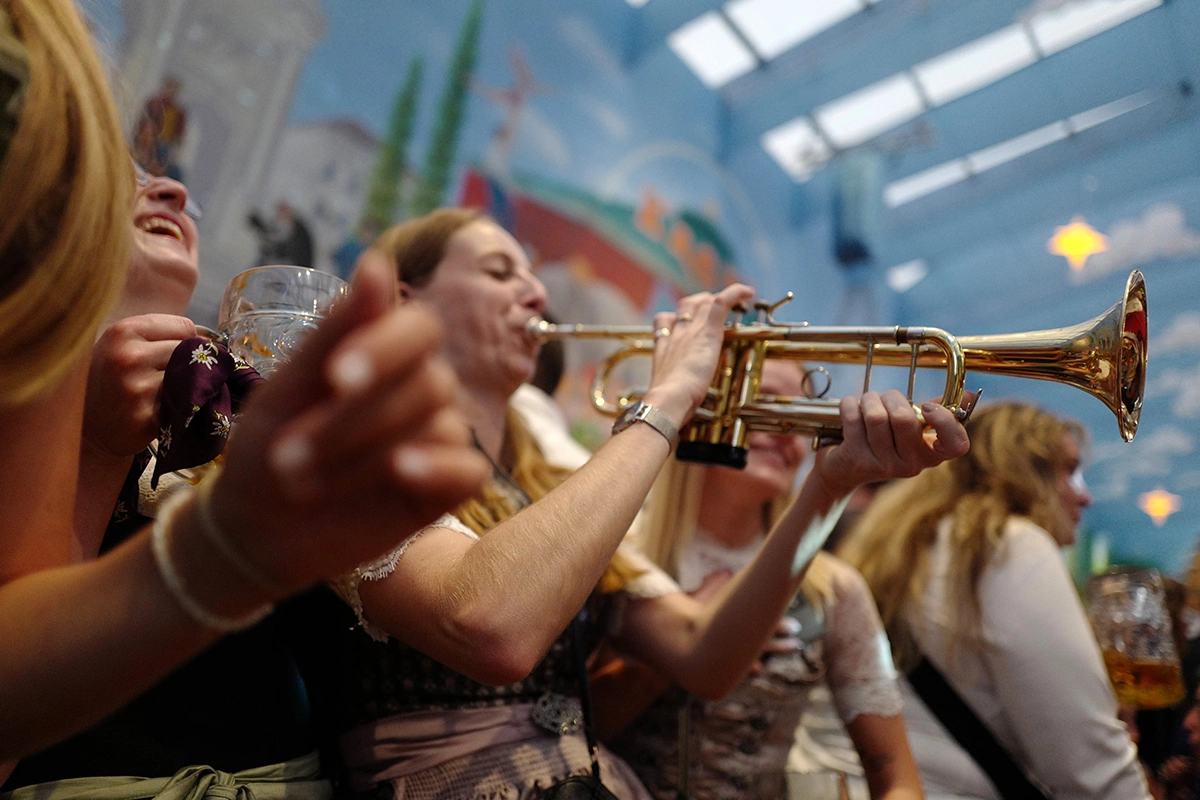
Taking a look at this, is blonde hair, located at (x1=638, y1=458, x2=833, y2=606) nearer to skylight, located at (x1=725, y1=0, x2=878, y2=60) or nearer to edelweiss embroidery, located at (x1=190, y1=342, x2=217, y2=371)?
edelweiss embroidery, located at (x1=190, y1=342, x2=217, y2=371)

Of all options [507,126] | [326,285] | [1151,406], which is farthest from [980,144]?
[326,285]

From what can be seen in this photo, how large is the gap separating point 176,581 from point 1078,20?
5.00 meters

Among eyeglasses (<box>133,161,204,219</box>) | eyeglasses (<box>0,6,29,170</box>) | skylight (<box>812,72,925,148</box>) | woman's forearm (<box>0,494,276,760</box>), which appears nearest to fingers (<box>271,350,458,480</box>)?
woman's forearm (<box>0,494,276,760</box>)

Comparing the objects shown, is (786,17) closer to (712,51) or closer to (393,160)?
(712,51)

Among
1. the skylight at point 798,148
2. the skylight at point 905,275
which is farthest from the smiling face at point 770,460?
the skylight at point 905,275

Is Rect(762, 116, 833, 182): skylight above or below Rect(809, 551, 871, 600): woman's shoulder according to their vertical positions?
above

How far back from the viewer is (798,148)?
7.02m

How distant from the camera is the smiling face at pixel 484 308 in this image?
1.90m

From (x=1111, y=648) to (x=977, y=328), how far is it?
3.94 meters

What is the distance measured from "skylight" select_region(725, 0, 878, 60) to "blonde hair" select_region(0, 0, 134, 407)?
584cm

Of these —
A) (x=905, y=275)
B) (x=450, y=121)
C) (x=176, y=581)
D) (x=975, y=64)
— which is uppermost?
(x=975, y=64)

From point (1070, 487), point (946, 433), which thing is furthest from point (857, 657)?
point (1070, 487)

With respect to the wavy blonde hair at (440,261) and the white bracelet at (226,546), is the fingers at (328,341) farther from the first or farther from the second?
the wavy blonde hair at (440,261)

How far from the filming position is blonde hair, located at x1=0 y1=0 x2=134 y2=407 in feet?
2.22
